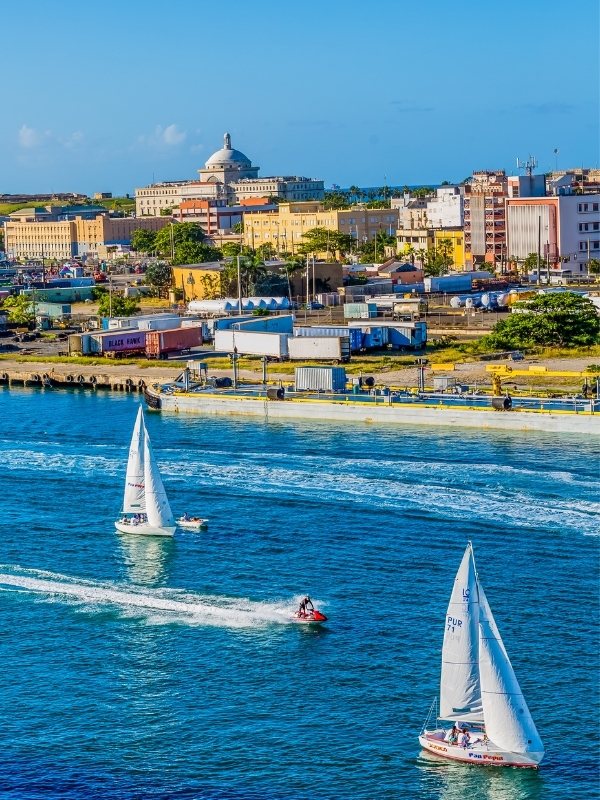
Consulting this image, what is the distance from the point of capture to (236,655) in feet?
99.8

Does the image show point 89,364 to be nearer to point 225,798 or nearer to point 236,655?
point 236,655

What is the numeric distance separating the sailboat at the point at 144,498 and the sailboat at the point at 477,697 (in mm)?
15158

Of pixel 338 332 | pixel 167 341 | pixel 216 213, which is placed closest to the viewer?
pixel 338 332

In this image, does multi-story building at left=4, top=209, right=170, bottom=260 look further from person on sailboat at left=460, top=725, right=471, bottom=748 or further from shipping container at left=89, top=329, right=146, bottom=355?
person on sailboat at left=460, top=725, right=471, bottom=748

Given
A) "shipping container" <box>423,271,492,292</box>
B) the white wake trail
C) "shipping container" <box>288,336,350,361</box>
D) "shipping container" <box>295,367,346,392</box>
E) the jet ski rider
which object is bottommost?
the white wake trail

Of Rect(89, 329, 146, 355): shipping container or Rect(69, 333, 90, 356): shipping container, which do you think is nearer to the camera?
Rect(89, 329, 146, 355): shipping container

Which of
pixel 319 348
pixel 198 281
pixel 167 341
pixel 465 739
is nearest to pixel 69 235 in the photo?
pixel 198 281

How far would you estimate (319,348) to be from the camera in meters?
72.0

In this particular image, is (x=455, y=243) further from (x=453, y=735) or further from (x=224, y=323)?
(x=453, y=735)

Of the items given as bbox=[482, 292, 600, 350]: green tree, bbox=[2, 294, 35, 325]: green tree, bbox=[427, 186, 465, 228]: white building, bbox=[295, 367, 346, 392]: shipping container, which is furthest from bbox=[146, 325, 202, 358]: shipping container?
bbox=[427, 186, 465, 228]: white building

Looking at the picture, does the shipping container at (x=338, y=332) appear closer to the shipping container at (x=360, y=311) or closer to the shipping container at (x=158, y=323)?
the shipping container at (x=158, y=323)

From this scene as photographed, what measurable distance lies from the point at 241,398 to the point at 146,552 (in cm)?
2289

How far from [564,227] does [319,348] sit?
48074 mm

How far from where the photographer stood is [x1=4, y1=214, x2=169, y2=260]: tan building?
186 meters
